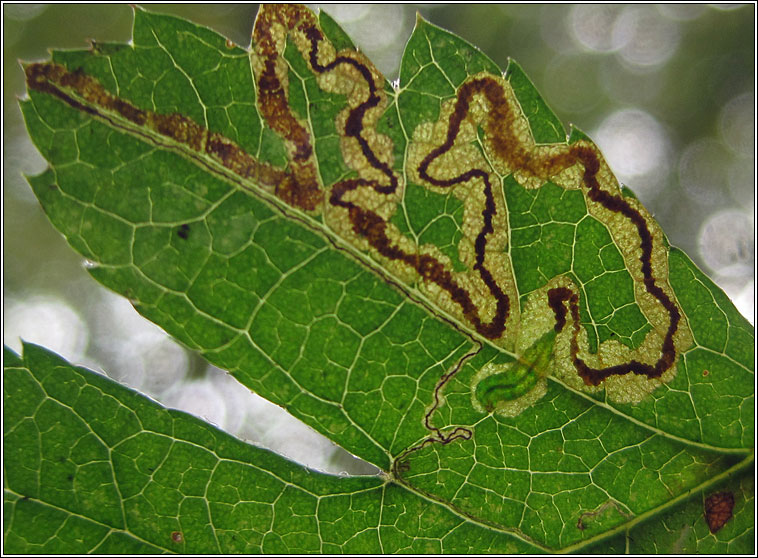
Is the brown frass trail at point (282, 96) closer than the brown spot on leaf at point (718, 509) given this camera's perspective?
Yes

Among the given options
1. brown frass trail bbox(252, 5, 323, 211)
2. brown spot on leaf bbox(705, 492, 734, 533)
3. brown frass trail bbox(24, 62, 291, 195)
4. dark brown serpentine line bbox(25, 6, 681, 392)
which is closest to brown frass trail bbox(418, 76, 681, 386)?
dark brown serpentine line bbox(25, 6, 681, 392)

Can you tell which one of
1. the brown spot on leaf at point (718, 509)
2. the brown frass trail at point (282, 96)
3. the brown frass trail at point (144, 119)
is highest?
the brown frass trail at point (282, 96)

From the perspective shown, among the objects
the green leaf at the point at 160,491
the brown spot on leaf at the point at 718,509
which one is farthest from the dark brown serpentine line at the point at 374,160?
the green leaf at the point at 160,491

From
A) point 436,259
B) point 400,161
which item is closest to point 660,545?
point 436,259

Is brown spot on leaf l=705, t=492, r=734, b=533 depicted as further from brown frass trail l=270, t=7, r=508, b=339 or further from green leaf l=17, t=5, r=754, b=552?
brown frass trail l=270, t=7, r=508, b=339

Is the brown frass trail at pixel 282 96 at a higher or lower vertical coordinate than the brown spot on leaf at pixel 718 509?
higher

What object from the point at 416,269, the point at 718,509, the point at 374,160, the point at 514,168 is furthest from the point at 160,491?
the point at 718,509

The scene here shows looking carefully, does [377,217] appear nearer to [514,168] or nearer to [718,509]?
[514,168]

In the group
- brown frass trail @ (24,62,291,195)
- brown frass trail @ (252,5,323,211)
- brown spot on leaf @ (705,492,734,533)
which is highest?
brown frass trail @ (252,5,323,211)

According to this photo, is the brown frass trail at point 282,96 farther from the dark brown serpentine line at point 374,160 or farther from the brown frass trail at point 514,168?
the brown frass trail at point 514,168
